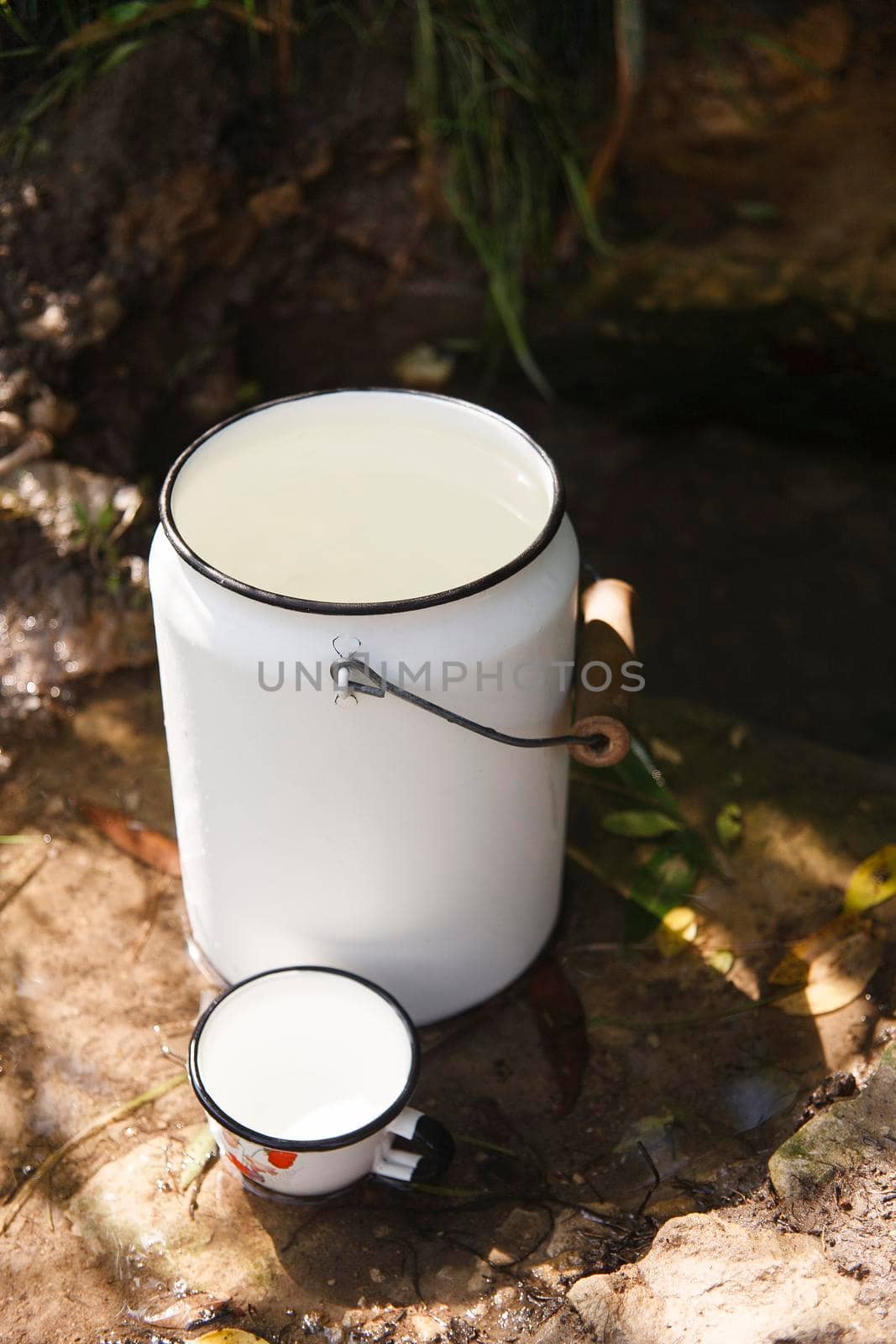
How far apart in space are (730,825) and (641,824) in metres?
0.15

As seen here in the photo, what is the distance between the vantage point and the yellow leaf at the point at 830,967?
184cm

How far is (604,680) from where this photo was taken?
164 cm

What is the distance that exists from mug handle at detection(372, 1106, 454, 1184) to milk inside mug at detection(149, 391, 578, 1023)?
0.66ft

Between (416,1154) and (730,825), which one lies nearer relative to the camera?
(416,1154)

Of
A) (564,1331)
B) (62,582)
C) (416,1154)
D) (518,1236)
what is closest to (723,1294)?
(564,1331)

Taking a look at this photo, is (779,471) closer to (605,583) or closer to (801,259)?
(801,259)

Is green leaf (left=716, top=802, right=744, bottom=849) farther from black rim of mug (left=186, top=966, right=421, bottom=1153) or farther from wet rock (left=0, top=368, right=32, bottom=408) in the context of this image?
wet rock (left=0, top=368, right=32, bottom=408)

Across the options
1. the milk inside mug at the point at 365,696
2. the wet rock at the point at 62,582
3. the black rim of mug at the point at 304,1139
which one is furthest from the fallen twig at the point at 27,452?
the black rim of mug at the point at 304,1139

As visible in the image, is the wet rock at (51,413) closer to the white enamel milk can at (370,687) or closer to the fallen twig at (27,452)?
Result: the fallen twig at (27,452)

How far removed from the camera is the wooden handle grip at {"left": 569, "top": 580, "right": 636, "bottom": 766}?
1.61 m

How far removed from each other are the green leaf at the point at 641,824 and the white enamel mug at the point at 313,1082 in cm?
60

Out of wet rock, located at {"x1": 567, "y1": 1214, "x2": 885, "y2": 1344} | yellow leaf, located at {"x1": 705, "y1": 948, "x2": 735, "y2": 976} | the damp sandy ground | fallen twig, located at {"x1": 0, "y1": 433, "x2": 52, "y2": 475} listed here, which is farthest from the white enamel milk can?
fallen twig, located at {"x1": 0, "y1": 433, "x2": 52, "y2": 475}

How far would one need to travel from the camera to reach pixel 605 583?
69.8 inches

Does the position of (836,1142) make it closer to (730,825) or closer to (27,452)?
(730,825)
